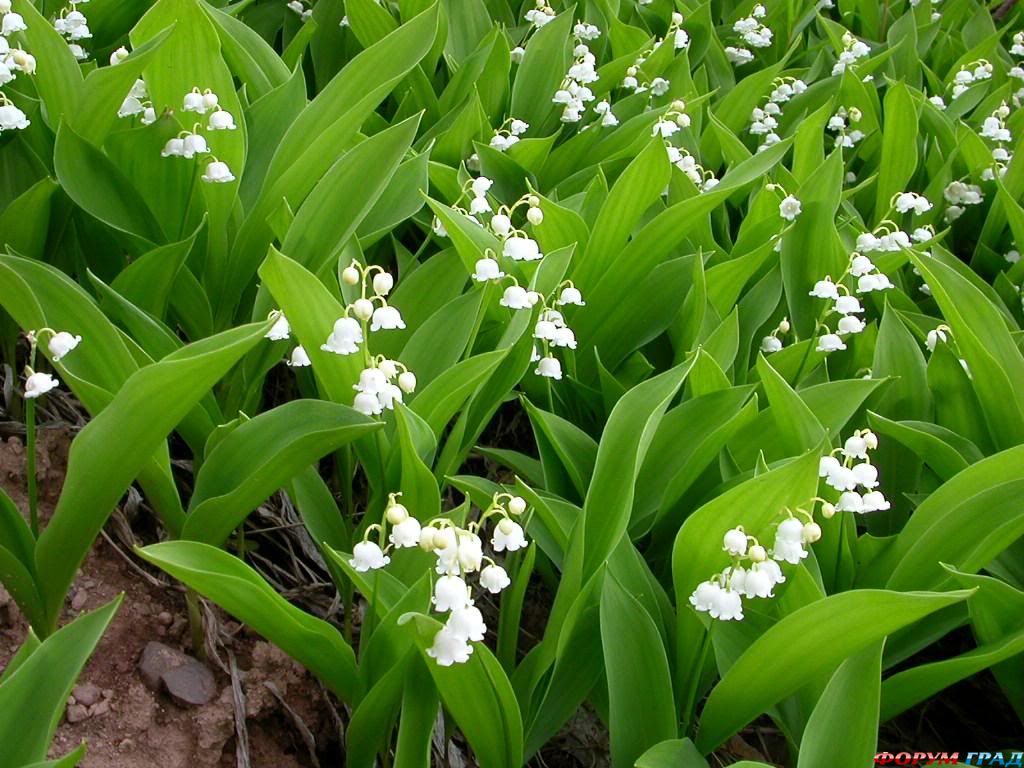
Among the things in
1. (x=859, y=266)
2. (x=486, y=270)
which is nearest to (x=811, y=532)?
(x=486, y=270)

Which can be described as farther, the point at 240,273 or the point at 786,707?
the point at 240,273

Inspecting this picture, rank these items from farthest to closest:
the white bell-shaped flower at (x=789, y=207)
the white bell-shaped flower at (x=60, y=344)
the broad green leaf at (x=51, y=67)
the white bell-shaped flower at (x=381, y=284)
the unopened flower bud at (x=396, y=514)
Answer: the white bell-shaped flower at (x=789, y=207)
the broad green leaf at (x=51, y=67)
the white bell-shaped flower at (x=381, y=284)
the white bell-shaped flower at (x=60, y=344)
the unopened flower bud at (x=396, y=514)

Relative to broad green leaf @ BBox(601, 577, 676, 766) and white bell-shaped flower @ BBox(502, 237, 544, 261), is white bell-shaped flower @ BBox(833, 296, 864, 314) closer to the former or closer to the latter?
white bell-shaped flower @ BBox(502, 237, 544, 261)

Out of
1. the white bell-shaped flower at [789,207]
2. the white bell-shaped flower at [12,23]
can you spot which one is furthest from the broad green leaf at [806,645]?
the white bell-shaped flower at [12,23]

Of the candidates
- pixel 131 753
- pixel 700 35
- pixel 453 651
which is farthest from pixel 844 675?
pixel 700 35

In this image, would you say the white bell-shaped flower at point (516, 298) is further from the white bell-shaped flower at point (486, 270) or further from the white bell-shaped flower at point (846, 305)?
the white bell-shaped flower at point (846, 305)

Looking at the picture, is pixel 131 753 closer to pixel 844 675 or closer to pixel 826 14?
pixel 844 675

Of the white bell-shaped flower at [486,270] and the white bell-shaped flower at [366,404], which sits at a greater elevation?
the white bell-shaped flower at [486,270]
